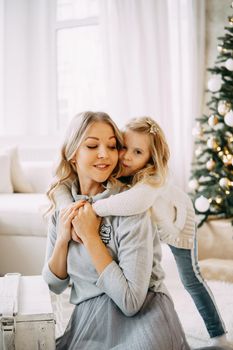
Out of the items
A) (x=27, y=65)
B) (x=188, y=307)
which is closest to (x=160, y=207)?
(x=188, y=307)

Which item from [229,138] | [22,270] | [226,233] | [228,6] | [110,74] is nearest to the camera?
[22,270]

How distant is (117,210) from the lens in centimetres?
143

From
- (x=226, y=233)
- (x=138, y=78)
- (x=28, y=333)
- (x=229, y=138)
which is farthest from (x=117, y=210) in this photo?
(x=138, y=78)

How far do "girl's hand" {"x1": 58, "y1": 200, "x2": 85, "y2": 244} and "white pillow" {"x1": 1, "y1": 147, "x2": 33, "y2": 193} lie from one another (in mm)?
2299

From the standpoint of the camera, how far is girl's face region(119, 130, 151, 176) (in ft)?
5.42

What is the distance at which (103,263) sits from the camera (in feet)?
4.52

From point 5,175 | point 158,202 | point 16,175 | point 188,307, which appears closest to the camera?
point 158,202

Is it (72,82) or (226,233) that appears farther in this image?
(72,82)

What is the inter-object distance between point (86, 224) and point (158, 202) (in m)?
0.43

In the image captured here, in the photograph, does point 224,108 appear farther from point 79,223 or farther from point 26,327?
point 26,327

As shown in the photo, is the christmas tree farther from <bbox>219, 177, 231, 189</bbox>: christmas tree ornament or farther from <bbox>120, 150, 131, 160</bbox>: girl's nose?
<bbox>120, 150, 131, 160</bbox>: girl's nose

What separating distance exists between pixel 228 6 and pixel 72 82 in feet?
5.41

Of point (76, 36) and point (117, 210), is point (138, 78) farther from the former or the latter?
point (117, 210)

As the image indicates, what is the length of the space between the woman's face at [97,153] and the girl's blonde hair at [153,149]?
127mm
